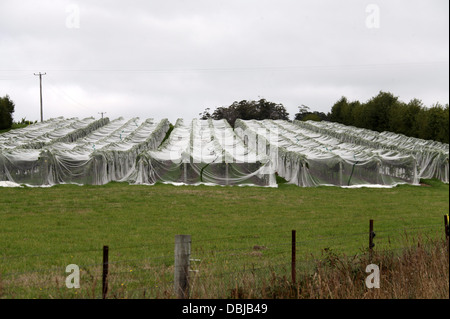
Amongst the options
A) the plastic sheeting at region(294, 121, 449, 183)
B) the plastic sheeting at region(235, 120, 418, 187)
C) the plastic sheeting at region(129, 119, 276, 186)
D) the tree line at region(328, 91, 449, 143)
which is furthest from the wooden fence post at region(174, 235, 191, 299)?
the tree line at region(328, 91, 449, 143)

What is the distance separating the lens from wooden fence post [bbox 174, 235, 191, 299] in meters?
7.13

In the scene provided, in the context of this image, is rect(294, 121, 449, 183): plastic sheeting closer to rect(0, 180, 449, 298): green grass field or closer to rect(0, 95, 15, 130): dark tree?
rect(0, 180, 449, 298): green grass field

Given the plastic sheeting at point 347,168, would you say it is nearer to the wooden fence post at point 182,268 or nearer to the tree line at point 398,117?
the tree line at point 398,117

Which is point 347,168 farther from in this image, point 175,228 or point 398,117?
point 398,117

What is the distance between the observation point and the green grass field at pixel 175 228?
33.7 feet

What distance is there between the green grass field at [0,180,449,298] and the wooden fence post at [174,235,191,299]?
0.36m

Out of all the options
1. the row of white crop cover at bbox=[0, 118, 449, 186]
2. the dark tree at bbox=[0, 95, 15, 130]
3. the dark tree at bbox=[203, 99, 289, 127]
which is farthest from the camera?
the dark tree at bbox=[203, 99, 289, 127]

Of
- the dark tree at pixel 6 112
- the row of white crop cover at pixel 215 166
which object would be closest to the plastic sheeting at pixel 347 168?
the row of white crop cover at pixel 215 166

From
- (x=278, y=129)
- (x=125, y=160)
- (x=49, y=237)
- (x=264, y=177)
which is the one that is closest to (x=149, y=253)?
(x=49, y=237)

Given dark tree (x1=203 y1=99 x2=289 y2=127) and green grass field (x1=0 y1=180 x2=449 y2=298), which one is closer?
green grass field (x1=0 y1=180 x2=449 y2=298)

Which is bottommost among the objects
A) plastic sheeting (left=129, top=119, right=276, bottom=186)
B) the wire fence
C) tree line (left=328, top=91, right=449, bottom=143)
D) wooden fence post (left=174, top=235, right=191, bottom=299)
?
the wire fence

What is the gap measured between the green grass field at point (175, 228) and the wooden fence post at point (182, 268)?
14.4 inches

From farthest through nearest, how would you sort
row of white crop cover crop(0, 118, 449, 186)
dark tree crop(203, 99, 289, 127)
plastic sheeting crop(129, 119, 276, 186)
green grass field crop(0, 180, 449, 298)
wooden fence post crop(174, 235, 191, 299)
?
dark tree crop(203, 99, 289, 127), plastic sheeting crop(129, 119, 276, 186), row of white crop cover crop(0, 118, 449, 186), green grass field crop(0, 180, 449, 298), wooden fence post crop(174, 235, 191, 299)
